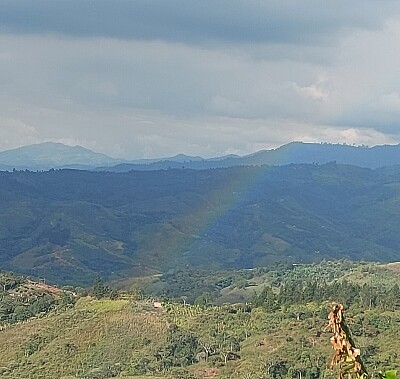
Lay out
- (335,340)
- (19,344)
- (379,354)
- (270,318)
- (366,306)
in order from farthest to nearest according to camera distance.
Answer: (366,306)
(270,318)
(19,344)
(379,354)
(335,340)

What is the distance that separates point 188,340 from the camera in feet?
264

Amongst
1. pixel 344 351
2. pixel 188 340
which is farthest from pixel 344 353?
pixel 188 340

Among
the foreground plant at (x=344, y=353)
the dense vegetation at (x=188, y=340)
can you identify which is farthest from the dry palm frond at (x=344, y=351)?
the dense vegetation at (x=188, y=340)

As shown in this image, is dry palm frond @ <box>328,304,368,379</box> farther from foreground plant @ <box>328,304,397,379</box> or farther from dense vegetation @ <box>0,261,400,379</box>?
dense vegetation @ <box>0,261,400,379</box>

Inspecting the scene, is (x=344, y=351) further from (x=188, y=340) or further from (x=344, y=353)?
(x=188, y=340)

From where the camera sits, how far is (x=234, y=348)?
7894 cm

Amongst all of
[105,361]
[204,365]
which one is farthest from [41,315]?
[204,365]

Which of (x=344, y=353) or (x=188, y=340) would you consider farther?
(x=188, y=340)

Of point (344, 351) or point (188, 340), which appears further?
point (188, 340)

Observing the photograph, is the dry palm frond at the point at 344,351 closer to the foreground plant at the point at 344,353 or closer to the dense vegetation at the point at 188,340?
the foreground plant at the point at 344,353

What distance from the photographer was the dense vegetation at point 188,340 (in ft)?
237

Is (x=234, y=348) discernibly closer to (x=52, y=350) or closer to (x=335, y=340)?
(x=52, y=350)

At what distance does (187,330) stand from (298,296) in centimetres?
2324

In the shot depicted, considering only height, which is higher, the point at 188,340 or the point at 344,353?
the point at 344,353
